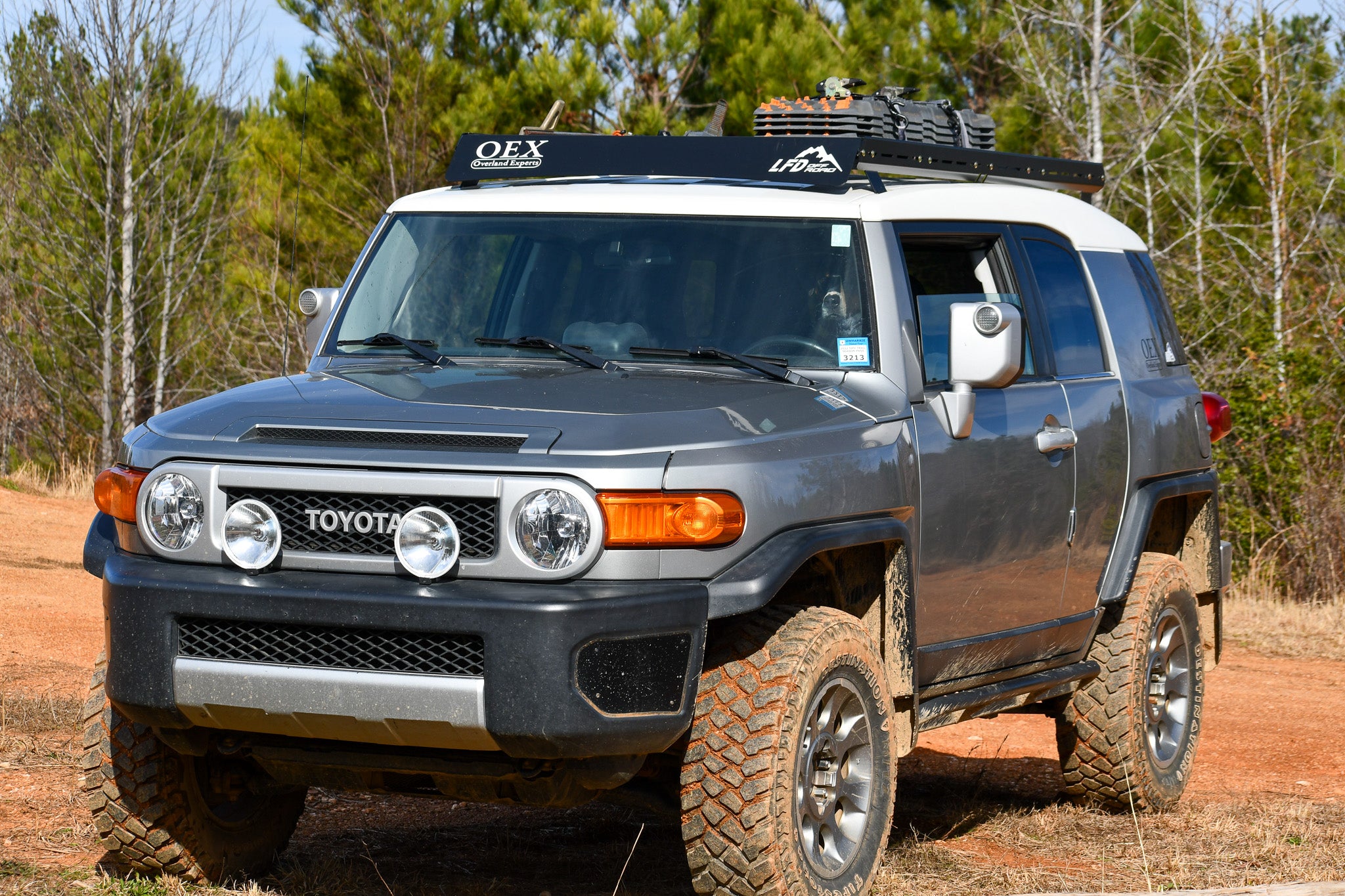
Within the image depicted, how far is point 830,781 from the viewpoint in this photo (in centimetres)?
456

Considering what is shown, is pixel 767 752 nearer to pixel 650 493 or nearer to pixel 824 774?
pixel 824 774

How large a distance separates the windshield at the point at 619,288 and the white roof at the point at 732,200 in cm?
4

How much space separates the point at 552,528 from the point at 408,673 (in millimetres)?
479

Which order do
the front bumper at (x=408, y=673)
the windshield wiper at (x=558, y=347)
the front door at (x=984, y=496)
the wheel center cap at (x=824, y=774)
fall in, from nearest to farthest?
1. the front bumper at (x=408, y=673)
2. the wheel center cap at (x=824, y=774)
3. the windshield wiper at (x=558, y=347)
4. the front door at (x=984, y=496)

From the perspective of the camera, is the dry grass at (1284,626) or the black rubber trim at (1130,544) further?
the dry grass at (1284,626)

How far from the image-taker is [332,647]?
405cm

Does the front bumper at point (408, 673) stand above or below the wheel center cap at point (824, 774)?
above

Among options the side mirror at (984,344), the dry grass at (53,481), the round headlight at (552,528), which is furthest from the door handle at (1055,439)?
the dry grass at (53,481)

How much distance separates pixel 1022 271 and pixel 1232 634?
7255 millimetres

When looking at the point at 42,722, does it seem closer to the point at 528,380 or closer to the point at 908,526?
the point at 528,380

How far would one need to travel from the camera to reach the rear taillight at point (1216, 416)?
24.2 ft

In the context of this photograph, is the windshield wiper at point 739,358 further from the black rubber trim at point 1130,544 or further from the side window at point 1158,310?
the side window at point 1158,310

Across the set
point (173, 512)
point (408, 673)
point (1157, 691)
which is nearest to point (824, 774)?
point (408, 673)

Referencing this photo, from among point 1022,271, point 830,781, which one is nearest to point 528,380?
point 830,781
